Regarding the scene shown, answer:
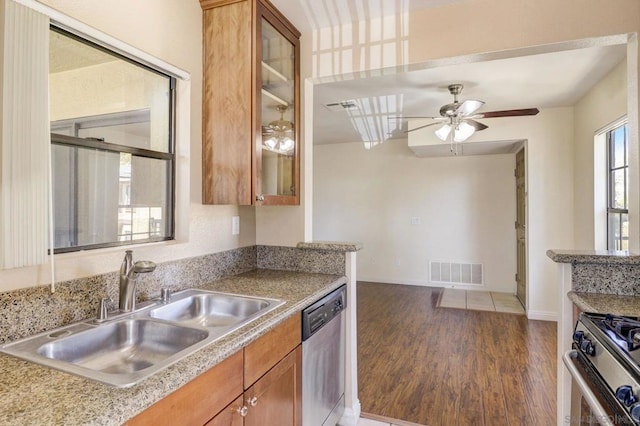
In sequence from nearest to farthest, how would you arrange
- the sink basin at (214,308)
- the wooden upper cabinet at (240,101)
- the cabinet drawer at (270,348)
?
the cabinet drawer at (270,348) < the sink basin at (214,308) < the wooden upper cabinet at (240,101)

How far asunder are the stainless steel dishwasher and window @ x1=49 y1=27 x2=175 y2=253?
87cm

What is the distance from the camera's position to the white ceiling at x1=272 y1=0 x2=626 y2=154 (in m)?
1.99

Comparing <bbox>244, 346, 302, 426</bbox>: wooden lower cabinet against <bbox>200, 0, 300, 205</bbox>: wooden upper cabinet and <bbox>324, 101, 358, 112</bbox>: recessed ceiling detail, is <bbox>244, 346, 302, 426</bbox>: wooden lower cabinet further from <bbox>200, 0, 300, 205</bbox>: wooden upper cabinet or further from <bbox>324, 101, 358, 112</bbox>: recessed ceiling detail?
<bbox>324, 101, 358, 112</bbox>: recessed ceiling detail

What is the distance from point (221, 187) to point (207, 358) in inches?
41.0

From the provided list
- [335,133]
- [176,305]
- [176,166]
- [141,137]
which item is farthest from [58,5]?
[335,133]

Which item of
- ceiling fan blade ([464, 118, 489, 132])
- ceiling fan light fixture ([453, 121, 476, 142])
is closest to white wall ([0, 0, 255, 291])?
ceiling fan light fixture ([453, 121, 476, 142])

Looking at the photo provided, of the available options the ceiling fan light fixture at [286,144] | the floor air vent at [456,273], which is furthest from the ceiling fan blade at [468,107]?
the floor air vent at [456,273]

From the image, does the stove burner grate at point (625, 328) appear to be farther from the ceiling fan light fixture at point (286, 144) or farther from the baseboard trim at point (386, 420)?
the ceiling fan light fixture at point (286, 144)

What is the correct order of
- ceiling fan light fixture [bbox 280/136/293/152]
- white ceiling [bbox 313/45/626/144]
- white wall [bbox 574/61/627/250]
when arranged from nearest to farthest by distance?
1. ceiling fan light fixture [bbox 280/136/293/152]
2. white ceiling [bbox 313/45/626/144]
3. white wall [bbox 574/61/627/250]

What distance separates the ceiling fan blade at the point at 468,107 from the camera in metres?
2.98

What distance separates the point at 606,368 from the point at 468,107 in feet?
7.92

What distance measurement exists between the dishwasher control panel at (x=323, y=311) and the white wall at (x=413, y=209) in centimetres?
401

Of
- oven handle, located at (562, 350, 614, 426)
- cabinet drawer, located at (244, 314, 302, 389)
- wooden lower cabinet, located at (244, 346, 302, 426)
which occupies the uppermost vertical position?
cabinet drawer, located at (244, 314, 302, 389)

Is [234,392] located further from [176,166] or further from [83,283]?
[176,166]
